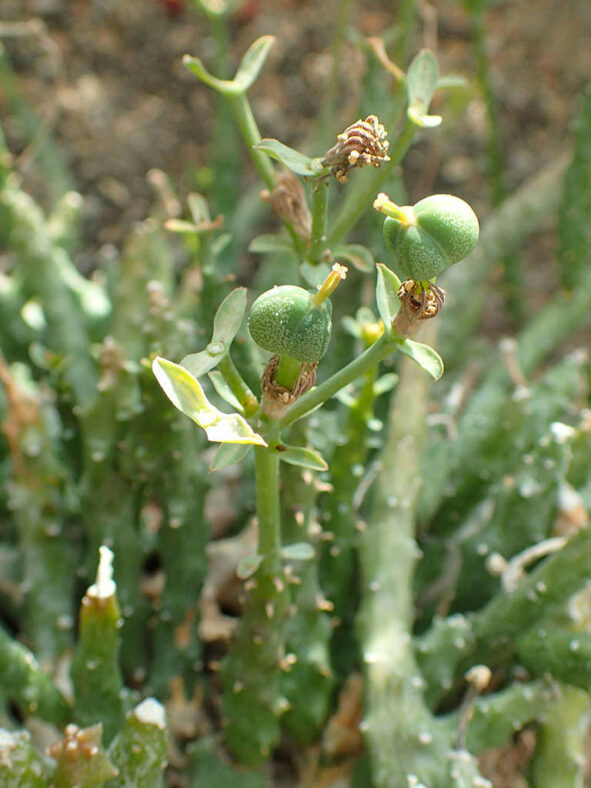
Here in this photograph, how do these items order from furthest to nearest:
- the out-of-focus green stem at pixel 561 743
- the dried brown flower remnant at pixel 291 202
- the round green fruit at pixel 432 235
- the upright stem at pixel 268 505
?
the out-of-focus green stem at pixel 561 743, the dried brown flower remnant at pixel 291 202, the upright stem at pixel 268 505, the round green fruit at pixel 432 235

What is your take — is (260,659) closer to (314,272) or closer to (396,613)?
(396,613)

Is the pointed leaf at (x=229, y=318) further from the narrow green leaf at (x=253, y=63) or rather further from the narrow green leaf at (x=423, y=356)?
the narrow green leaf at (x=253, y=63)

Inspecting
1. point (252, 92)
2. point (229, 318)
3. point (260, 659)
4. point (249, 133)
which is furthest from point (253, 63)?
point (252, 92)

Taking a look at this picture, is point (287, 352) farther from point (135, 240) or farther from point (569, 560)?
point (135, 240)

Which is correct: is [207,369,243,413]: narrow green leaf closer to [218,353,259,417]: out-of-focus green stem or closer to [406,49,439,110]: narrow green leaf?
[218,353,259,417]: out-of-focus green stem

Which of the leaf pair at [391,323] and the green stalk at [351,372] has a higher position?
the leaf pair at [391,323]

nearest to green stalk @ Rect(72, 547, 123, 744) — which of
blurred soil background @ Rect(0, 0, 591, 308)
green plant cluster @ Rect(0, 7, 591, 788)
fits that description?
green plant cluster @ Rect(0, 7, 591, 788)

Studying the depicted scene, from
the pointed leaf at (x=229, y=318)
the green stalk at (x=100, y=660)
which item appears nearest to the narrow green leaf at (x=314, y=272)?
the pointed leaf at (x=229, y=318)
